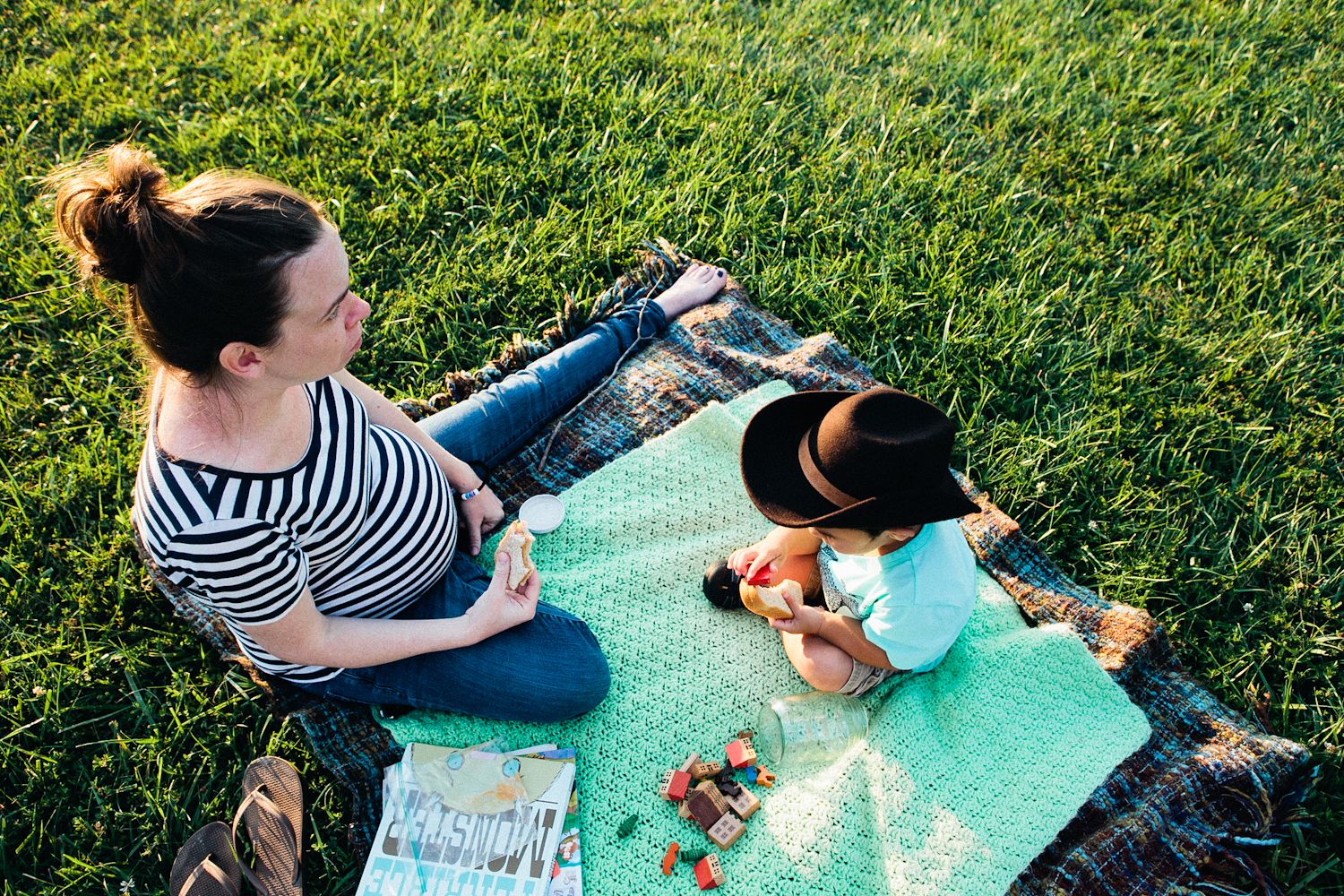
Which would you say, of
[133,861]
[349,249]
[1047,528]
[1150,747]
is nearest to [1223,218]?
[1047,528]

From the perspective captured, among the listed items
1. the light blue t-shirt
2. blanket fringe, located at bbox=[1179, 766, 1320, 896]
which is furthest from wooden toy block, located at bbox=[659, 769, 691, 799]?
blanket fringe, located at bbox=[1179, 766, 1320, 896]

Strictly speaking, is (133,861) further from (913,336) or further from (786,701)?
(913,336)

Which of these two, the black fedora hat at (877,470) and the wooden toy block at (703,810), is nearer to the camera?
the black fedora hat at (877,470)

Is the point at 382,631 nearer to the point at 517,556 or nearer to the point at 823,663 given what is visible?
the point at 517,556

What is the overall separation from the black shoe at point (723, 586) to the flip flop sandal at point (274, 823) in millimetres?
1484

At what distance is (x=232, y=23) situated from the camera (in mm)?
5145

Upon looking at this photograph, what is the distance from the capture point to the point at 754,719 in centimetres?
298

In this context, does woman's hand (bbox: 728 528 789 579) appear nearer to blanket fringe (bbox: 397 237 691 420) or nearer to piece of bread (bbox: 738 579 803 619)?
piece of bread (bbox: 738 579 803 619)

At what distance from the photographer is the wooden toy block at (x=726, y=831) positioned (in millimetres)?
2686

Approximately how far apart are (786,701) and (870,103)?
11.4 feet

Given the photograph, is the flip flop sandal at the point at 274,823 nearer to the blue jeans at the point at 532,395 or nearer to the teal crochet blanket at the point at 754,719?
the teal crochet blanket at the point at 754,719

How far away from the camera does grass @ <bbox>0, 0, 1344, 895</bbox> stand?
2982mm

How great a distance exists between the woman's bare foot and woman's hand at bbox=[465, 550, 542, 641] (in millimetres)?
1571

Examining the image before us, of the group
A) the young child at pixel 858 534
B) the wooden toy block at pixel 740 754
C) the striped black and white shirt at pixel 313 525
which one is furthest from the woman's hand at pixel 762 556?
the striped black and white shirt at pixel 313 525
